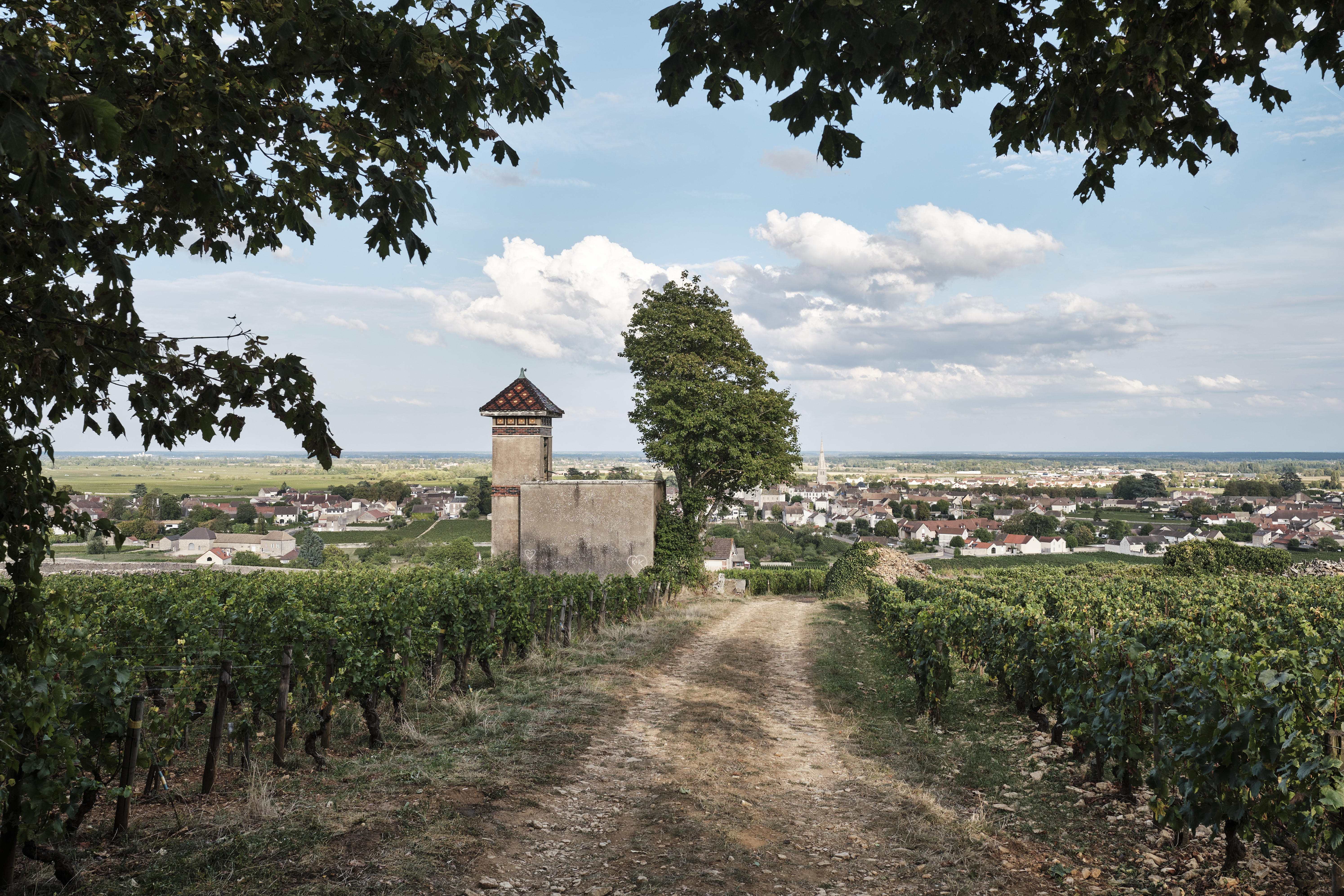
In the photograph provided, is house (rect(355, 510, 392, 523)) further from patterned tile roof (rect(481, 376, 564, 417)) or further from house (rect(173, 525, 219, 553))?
patterned tile roof (rect(481, 376, 564, 417))

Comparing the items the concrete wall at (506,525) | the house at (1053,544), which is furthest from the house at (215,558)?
the house at (1053,544)

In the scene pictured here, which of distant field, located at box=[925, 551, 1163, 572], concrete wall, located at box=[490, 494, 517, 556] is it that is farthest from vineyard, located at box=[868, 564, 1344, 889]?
distant field, located at box=[925, 551, 1163, 572]

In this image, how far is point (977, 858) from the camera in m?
5.41

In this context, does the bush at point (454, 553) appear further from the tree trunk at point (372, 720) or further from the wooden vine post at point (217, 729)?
the wooden vine post at point (217, 729)

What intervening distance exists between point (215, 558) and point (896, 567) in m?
38.3

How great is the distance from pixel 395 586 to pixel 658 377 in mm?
20658

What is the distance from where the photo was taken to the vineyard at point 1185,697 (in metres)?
4.66

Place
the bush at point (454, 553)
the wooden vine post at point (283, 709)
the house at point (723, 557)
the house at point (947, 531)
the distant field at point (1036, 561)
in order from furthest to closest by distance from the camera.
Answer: the house at point (947, 531) → the house at point (723, 557) → the distant field at point (1036, 561) → the bush at point (454, 553) → the wooden vine post at point (283, 709)

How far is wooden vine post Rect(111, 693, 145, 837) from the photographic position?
4965 millimetres

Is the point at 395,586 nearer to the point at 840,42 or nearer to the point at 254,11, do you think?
the point at 254,11

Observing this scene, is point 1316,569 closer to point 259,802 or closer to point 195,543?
point 259,802

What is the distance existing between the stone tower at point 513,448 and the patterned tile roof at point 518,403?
2cm

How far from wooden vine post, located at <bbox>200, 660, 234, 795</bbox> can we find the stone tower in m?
17.5

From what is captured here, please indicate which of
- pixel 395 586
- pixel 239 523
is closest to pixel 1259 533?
pixel 395 586
